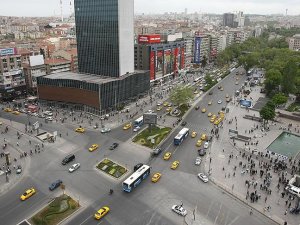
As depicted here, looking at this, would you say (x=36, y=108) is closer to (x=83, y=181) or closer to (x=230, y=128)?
(x=83, y=181)

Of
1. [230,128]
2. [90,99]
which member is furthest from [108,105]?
[230,128]

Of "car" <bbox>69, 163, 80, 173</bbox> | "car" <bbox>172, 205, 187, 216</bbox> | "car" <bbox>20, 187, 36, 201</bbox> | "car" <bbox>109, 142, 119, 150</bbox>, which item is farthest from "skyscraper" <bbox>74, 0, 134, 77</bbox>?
"car" <bbox>172, 205, 187, 216</bbox>

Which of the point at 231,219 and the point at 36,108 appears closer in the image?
the point at 231,219

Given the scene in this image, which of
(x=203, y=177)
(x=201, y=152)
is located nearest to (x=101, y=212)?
(x=203, y=177)

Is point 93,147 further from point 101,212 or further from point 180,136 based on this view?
point 101,212

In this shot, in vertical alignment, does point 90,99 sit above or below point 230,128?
above

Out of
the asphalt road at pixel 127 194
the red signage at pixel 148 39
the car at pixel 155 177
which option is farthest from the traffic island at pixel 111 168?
the red signage at pixel 148 39
